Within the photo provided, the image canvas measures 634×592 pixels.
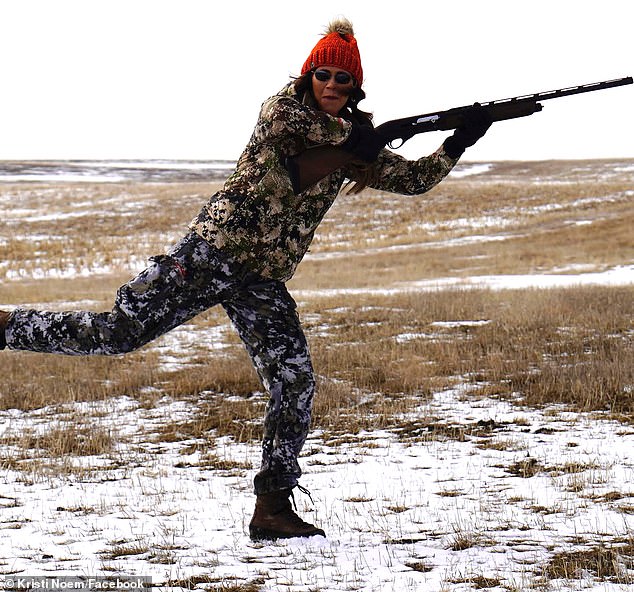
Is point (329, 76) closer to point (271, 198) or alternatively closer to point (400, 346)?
point (271, 198)

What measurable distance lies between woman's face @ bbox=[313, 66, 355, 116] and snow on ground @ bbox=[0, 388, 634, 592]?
2091 mm

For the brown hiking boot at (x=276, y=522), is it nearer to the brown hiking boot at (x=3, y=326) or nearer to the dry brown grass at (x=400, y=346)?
the brown hiking boot at (x=3, y=326)

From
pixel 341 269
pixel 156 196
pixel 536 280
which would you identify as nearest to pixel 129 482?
pixel 536 280

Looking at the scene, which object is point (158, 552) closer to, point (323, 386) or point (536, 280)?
point (323, 386)

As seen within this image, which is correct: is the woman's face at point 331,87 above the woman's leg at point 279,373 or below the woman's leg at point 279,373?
above

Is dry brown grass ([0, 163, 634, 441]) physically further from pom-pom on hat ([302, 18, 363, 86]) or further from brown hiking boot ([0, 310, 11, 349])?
pom-pom on hat ([302, 18, 363, 86])

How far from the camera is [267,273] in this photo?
411 cm

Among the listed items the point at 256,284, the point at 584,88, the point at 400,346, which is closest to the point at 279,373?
the point at 256,284

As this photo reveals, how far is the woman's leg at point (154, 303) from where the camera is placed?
405cm

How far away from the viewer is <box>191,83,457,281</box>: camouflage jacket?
3.96m

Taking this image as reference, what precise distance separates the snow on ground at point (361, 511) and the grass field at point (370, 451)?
0.05ft

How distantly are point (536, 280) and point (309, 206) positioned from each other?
15248 millimetres

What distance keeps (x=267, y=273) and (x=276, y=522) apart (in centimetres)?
121

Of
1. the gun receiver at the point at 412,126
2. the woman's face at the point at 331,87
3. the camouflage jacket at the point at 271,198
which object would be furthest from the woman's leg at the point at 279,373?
the woman's face at the point at 331,87
